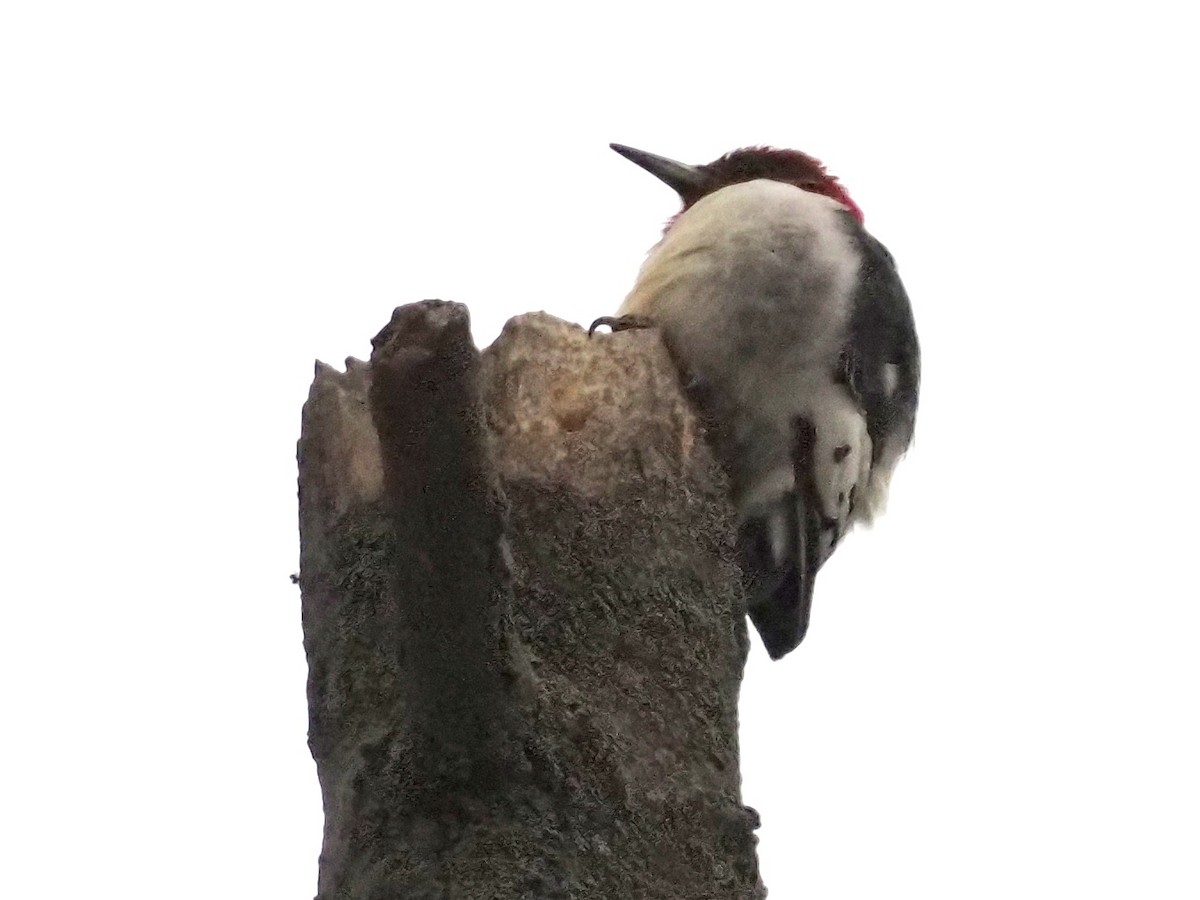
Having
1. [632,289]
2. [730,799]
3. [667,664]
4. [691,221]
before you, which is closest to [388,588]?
[667,664]

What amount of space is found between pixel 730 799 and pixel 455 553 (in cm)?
54

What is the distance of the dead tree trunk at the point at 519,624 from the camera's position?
66.2 inches

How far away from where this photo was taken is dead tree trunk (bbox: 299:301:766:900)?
1.68 m

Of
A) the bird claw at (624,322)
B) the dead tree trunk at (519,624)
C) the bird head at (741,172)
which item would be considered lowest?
the dead tree trunk at (519,624)

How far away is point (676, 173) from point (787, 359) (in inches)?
45.0

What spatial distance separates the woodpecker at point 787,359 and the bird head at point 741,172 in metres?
0.56

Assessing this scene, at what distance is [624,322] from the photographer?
8.75ft

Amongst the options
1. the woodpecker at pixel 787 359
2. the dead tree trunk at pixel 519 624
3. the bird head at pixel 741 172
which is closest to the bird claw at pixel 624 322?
the woodpecker at pixel 787 359

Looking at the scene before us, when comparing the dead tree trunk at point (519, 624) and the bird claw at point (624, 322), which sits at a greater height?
the bird claw at point (624, 322)

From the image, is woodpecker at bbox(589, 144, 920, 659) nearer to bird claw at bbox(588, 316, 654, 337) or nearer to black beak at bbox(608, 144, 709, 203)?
bird claw at bbox(588, 316, 654, 337)

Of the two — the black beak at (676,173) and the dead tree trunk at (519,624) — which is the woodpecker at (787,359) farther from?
the black beak at (676,173)

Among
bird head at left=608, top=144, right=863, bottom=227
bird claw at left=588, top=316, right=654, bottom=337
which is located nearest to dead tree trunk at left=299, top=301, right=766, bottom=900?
bird claw at left=588, top=316, right=654, bottom=337

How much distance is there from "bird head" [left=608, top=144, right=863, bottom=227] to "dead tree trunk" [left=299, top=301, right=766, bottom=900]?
1.33 m

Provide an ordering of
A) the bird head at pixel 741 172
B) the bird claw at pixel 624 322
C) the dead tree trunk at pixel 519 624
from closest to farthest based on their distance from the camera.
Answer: the dead tree trunk at pixel 519 624 < the bird claw at pixel 624 322 < the bird head at pixel 741 172
